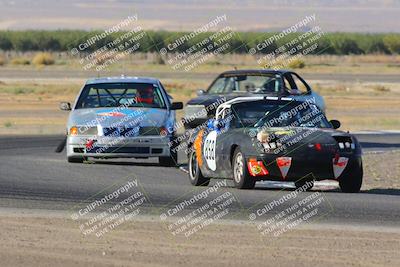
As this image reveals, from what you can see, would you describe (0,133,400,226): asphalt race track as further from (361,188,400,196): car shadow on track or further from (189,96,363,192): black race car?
(189,96,363,192): black race car

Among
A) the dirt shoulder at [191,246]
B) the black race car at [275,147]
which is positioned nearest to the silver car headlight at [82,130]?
the black race car at [275,147]

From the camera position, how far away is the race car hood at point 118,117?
73.5ft

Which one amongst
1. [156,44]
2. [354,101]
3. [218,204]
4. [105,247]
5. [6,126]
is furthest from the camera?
[156,44]

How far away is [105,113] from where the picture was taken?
22641 millimetres

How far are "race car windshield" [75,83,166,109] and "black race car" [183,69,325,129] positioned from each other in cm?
243

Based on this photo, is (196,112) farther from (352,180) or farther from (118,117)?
(352,180)

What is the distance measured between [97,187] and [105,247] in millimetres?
6166

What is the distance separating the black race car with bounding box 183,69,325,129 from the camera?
26328mm

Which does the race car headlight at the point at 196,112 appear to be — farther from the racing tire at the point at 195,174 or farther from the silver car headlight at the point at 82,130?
the racing tire at the point at 195,174

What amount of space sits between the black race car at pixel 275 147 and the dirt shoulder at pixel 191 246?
3295 millimetres

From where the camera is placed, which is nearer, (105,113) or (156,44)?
(105,113)

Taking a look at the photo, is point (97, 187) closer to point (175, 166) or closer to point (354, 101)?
point (175, 166)

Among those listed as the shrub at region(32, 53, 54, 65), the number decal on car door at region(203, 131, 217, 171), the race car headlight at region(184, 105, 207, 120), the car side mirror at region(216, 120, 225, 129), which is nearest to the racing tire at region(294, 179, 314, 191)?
the number decal on car door at region(203, 131, 217, 171)

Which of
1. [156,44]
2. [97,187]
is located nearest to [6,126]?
[97,187]
